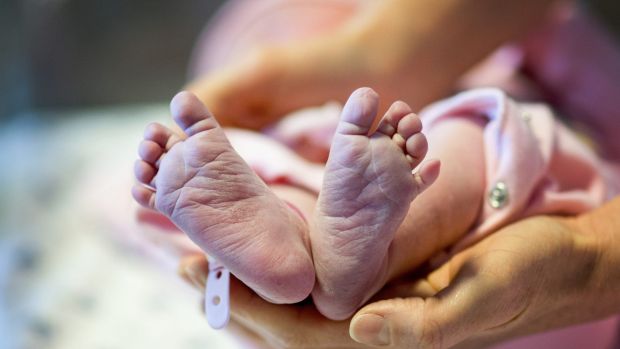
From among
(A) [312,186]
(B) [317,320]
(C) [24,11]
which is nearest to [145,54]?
(C) [24,11]

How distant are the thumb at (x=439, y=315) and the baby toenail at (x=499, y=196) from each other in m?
0.09

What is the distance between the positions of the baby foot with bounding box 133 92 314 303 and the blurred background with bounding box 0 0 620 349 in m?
0.37

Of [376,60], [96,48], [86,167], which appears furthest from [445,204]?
[96,48]

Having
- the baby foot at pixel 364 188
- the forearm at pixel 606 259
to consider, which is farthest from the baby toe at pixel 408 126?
the forearm at pixel 606 259

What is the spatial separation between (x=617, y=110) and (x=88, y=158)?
843mm

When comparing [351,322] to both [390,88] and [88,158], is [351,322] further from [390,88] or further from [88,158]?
[88,158]

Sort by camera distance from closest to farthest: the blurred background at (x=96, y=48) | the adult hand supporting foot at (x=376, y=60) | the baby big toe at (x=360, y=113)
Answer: the baby big toe at (x=360, y=113) → the adult hand supporting foot at (x=376, y=60) → the blurred background at (x=96, y=48)

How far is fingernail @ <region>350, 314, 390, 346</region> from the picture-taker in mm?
436

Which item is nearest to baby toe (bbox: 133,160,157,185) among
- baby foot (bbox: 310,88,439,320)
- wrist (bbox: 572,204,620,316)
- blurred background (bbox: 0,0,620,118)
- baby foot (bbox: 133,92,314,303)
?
baby foot (bbox: 133,92,314,303)

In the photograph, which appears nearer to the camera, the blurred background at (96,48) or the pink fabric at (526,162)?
the pink fabric at (526,162)

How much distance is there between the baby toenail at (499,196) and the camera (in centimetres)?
54

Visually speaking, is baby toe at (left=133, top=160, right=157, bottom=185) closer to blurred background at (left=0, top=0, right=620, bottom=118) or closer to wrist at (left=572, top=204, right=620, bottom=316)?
wrist at (left=572, top=204, right=620, bottom=316)

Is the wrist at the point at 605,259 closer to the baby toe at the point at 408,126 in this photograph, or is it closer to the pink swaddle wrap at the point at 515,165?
the pink swaddle wrap at the point at 515,165

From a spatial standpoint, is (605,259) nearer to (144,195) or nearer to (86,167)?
(144,195)
